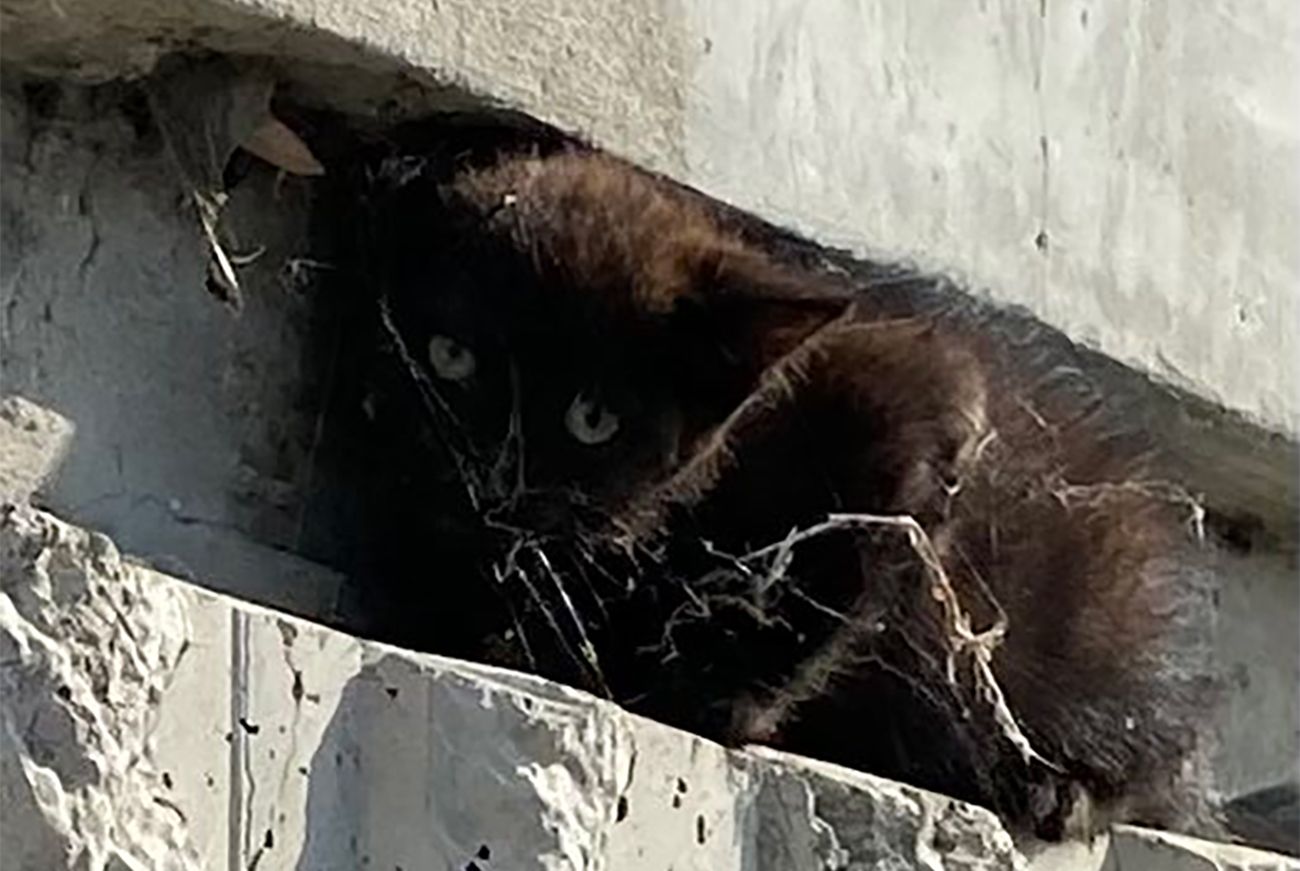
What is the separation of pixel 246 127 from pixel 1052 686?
2.92ft

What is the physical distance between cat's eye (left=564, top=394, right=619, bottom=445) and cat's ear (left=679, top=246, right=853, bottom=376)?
0.11 meters

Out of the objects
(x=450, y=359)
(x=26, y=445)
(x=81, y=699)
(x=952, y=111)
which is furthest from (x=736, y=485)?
(x=81, y=699)

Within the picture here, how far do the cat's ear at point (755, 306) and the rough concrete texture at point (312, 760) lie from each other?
0.52 metres

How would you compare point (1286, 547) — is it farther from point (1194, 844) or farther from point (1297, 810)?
point (1194, 844)

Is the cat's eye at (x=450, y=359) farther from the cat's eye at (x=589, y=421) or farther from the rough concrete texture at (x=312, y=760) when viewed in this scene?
the rough concrete texture at (x=312, y=760)

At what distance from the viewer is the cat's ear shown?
8.51ft

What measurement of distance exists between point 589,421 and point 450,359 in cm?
13

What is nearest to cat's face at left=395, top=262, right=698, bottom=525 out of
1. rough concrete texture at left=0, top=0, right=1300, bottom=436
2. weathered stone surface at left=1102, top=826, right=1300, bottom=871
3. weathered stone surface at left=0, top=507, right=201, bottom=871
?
rough concrete texture at left=0, top=0, right=1300, bottom=436

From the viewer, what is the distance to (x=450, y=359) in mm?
2518

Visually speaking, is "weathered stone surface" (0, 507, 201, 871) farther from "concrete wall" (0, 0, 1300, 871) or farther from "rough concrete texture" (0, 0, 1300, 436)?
"rough concrete texture" (0, 0, 1300, 436)

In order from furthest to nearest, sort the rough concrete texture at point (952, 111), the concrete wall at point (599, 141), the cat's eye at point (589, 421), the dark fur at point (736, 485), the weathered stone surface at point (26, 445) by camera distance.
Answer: the cat's eye at point (589, 421), the dark fur at point (736, 485), the rough concrete texture at point (952, 111), the weathered stone surface at point (26, 445), the concrete wall at point (599, 141)

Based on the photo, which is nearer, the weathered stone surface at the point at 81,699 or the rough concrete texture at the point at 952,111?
the weathered stone surface at the point at 81,699

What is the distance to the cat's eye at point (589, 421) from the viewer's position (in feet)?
8.48

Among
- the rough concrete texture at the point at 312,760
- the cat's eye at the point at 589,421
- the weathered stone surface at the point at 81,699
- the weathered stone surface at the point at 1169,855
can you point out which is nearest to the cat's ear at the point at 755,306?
the cat's eye at the point at 589,421
